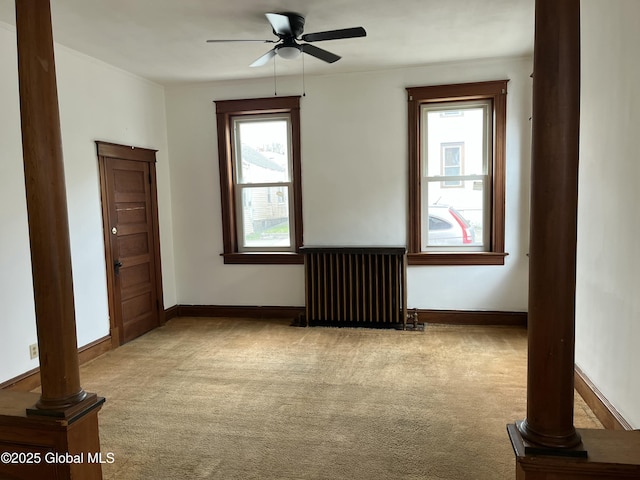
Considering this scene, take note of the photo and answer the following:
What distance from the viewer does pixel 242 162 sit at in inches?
204

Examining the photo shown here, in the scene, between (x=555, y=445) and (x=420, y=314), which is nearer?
(x=555, y=445)

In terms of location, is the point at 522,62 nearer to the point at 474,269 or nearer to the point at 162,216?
the point at 474,269

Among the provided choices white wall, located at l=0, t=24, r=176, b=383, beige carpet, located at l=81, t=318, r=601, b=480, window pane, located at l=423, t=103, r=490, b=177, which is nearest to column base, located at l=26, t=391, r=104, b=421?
beige carpet, located at l=81, t=318, r=601, b=480

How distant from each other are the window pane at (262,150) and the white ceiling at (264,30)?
0.66 metres

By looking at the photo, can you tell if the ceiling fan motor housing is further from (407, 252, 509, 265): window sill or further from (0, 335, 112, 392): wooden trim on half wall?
(0, 335, 112, 392): wooden trim on half wall

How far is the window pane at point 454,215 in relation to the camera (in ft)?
15.4

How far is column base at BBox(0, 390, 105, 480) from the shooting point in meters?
1.91

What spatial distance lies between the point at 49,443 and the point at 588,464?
2156 mm

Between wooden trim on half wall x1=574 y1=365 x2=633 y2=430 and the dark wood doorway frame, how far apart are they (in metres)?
4.05

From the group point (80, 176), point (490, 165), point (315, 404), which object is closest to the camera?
point (315, 404)

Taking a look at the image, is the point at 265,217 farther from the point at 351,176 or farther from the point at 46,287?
the point at 46,287

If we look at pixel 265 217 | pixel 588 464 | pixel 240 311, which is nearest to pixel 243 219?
pixel 265 217

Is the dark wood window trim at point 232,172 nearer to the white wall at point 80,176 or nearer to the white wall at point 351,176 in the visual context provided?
the white wall at point 351,176

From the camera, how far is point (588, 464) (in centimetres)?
149
